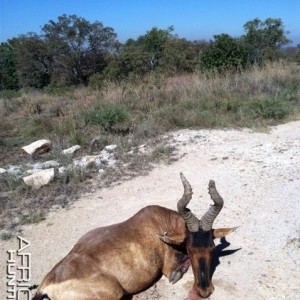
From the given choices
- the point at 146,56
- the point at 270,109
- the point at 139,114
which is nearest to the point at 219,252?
the point at 270,109

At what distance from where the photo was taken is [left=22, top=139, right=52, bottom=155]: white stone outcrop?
9005mm

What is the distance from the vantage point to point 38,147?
9039 mm

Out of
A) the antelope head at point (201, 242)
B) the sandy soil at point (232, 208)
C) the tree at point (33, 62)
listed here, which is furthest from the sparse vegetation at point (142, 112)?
the tree at point (33, 62)

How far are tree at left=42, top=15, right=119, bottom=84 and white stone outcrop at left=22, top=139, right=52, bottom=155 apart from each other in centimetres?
2067

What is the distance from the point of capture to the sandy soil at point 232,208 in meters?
4.54

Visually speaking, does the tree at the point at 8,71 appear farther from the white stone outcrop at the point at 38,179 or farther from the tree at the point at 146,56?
the white stone outcrop at the point at 38,179

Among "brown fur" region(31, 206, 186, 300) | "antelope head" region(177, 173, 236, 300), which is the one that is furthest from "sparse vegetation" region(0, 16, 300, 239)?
"antelope head" region(177, 173, 236, 300)

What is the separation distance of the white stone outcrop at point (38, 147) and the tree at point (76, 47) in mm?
20669

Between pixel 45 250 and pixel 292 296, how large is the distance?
2900 millimetres

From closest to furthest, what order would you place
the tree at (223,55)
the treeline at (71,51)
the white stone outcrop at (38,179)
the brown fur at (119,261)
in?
the brown fur at (119,261), the white stone outcrop at (38,179), the tree at (223,55), the treeline at (71,51)

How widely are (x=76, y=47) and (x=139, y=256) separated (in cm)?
2776

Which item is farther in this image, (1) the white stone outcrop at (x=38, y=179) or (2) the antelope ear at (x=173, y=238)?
(1) the white stone outcrop at (x=38, y=179)

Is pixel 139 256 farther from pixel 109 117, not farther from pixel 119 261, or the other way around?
pixel 109 117

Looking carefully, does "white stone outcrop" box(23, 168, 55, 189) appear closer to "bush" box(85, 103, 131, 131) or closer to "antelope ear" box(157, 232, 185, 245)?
"bush" box(85, 103, 131, 131)
